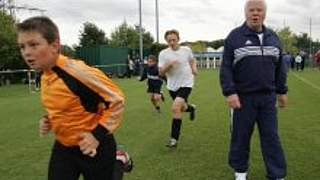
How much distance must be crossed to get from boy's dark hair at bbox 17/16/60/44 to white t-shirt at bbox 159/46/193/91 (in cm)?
707

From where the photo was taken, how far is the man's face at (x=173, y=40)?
37.5ft

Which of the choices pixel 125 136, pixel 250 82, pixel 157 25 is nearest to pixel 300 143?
pixel 125 136

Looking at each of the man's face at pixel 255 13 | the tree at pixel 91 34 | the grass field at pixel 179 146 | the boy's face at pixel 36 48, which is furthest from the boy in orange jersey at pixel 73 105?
the tree at pixel 91 34

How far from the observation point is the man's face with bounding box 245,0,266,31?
7.38m

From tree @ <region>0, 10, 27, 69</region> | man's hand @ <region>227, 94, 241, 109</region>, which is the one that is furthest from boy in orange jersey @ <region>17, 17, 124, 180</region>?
tree @ <region>0, 10, 27, 69</region>

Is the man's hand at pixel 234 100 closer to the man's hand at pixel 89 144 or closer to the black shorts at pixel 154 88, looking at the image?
the man's hand at pixel 89 144

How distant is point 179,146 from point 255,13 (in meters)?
4.44

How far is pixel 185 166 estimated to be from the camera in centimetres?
925

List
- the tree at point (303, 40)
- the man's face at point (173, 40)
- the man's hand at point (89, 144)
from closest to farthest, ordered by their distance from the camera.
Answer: the man's hand at point (89, 144), the man's face at point (173, 40), the tree at point (303, 40)

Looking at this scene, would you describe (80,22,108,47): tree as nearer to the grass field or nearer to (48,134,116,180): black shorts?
the grass field

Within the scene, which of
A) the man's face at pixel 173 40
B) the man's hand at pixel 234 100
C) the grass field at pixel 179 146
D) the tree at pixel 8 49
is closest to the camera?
the man's hand at pixel 234 100

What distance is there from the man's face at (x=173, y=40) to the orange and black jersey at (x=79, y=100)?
22.3 ft

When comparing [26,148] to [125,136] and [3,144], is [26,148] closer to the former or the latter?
[3,144]

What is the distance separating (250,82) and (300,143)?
423 centimetres
